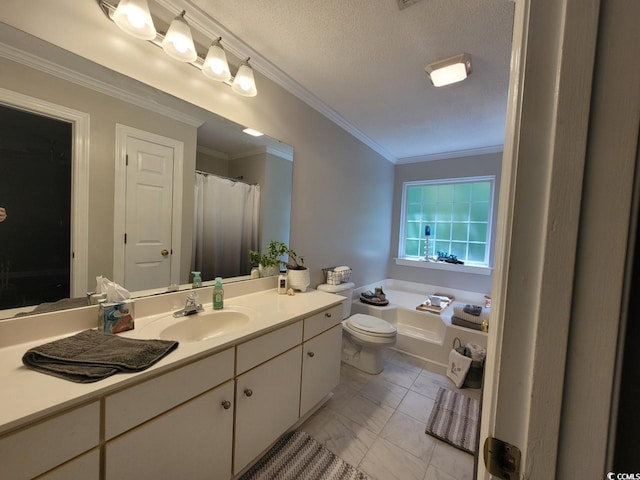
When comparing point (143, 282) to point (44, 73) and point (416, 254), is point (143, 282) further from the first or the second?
point (416, 254)

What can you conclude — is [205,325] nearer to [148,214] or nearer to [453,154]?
[148,214]

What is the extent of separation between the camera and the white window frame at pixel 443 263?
3.18m

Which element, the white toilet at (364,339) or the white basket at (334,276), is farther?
the white basket at (334,276)

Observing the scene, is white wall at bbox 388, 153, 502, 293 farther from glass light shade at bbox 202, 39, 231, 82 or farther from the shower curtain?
glass light shade at bbox 202, 39, 231, 82

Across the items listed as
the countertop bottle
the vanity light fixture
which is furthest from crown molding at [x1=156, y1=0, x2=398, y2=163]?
the countertop bottle

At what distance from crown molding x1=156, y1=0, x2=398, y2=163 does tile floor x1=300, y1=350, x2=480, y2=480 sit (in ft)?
7.89

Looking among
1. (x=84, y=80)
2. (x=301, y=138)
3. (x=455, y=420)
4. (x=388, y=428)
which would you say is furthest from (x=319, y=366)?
(x=84, y=80)

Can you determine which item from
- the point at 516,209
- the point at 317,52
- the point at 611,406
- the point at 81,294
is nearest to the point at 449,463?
the point at 611,406

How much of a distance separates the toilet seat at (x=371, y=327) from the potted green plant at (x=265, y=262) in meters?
0.87

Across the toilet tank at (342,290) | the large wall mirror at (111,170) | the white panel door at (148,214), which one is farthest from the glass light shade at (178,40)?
the toilet tank at (342,290)

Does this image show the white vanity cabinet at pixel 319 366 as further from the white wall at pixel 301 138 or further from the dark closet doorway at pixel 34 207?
the dark closet doorway at pixel 34 207

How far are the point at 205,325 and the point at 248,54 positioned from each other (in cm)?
171

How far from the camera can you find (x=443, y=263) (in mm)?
3430

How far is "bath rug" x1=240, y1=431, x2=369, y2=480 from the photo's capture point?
4.28ft
